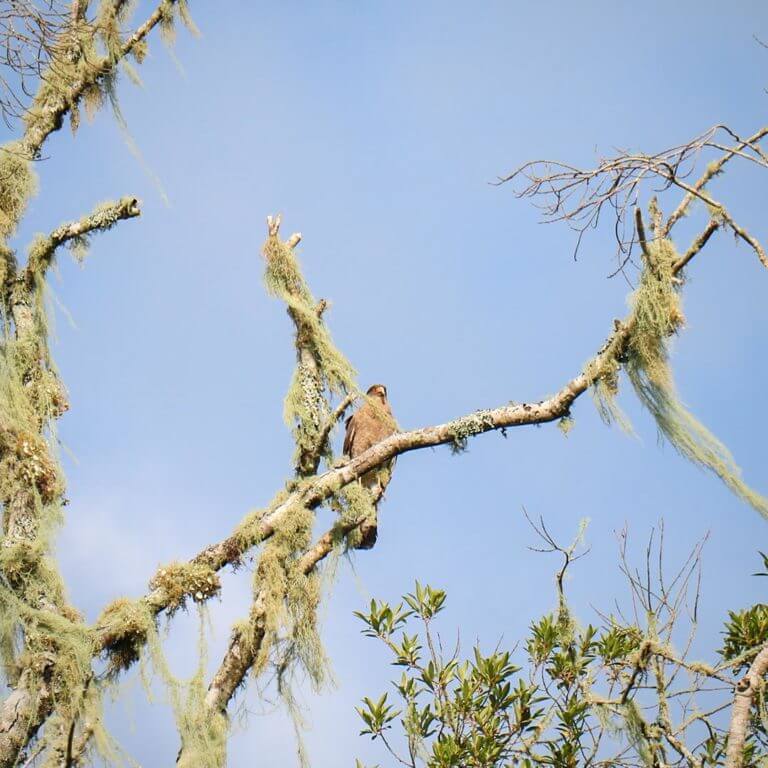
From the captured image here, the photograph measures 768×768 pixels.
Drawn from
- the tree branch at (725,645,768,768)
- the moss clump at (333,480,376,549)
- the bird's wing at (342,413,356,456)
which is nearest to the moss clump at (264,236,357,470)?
the moss clump at (333,480,376,549)

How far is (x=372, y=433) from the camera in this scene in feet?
22.5

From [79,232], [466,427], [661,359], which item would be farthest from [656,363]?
[79,232]

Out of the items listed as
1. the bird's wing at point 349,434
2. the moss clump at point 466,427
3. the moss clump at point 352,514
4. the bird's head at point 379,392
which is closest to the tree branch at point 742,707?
the moss clump at point 466,427

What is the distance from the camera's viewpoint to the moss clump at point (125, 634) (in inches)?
206

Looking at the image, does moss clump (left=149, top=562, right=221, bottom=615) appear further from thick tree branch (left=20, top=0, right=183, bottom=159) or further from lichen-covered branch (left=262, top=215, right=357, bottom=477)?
thick tree branch (left=20, top=0, right=183, bottom=159)

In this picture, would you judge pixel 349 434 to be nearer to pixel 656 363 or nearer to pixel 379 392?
pixel 379 392

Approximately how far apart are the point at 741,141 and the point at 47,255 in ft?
15.9

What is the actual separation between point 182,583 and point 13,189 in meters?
3.18

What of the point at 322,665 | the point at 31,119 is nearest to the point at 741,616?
the point at 322,665

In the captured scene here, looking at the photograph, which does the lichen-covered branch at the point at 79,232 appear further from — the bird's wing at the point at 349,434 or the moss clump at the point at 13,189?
the bird's wing at the point at 349,434

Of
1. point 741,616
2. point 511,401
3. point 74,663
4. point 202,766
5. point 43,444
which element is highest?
point 511,401

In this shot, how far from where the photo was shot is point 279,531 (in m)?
5.65

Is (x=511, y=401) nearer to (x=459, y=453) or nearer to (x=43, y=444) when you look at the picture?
(x=459, y=453)

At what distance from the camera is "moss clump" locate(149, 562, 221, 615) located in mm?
5406
